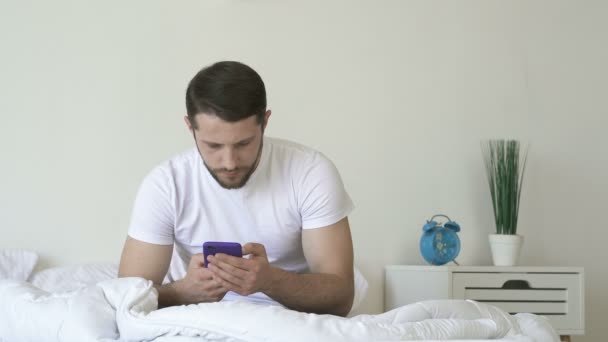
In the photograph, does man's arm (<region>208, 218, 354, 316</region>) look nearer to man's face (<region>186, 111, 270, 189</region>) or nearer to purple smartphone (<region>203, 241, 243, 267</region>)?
purple smartphone (<region>203, 241, 243, 267</region>)

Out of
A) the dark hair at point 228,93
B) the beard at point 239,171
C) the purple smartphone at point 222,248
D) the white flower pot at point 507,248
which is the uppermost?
the dark hair at point 228,93

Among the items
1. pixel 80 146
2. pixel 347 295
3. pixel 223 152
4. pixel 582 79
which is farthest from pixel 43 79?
pixel 582 79

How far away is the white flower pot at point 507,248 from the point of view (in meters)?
3.38

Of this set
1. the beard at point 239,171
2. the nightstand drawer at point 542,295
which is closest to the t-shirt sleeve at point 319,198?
the beard at point 239,171

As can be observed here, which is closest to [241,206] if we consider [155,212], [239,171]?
[239,171]

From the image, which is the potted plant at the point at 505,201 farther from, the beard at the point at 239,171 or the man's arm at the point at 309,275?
the beard at the point at 239,171

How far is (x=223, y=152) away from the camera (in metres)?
1.93

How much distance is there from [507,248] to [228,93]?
6.28ft

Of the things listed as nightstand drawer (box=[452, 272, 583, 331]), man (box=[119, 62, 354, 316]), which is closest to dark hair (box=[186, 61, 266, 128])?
man (box=[119, 62, 354, 316])

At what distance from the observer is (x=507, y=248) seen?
3389mm

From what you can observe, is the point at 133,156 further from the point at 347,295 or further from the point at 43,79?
the point at 347,295

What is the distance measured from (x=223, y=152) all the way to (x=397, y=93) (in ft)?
5.83

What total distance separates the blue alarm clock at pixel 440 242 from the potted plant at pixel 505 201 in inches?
7.8

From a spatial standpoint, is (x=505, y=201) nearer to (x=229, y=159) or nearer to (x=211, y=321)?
(x=229, y=159)
